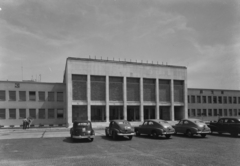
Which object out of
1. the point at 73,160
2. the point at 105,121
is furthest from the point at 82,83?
the point at 73,160

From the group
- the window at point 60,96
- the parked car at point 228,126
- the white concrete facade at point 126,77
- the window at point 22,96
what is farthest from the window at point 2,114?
the parked car at point 228,126

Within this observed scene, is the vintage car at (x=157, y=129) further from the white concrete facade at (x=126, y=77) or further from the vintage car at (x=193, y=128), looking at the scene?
the white concrete facade at (x=126, y=77)

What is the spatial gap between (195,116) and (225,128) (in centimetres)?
2885

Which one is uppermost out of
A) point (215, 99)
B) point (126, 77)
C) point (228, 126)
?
point (126, 77)

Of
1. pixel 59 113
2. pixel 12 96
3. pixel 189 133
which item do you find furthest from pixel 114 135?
pixel 12 96

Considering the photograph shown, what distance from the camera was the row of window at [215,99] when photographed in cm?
4988

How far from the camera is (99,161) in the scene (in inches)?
432

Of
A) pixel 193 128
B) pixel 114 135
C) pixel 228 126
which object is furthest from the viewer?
pixel 228 126

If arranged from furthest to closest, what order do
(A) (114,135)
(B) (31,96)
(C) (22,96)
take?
(B) (31,96)
(C) (22,96)
(A) (114,135)

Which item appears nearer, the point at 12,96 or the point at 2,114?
the point at 2,114

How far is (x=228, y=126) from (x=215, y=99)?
3336cm

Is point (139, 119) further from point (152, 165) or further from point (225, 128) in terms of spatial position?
point (152, 165)

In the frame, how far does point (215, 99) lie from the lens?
172ft

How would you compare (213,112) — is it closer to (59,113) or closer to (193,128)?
(59,113)
